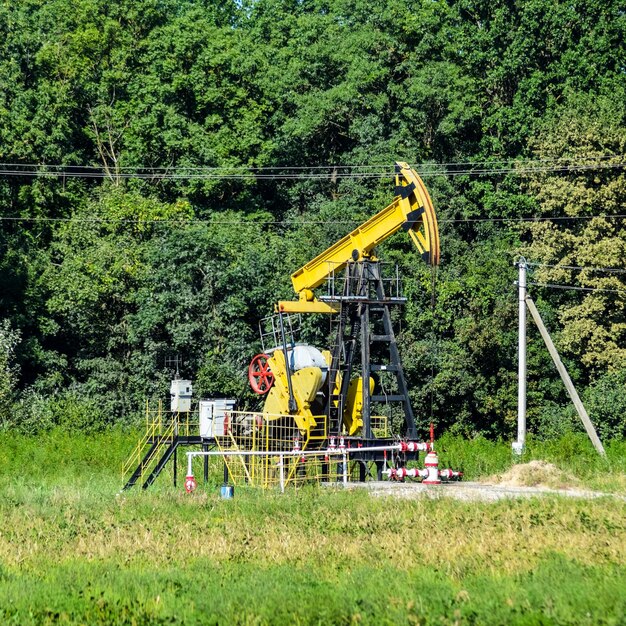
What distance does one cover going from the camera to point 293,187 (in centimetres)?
5069

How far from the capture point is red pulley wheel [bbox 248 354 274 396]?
27406mm

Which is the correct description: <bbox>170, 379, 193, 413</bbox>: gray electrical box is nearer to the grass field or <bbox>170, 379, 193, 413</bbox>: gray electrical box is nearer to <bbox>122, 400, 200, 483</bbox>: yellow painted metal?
<bbox>122, 400, 200, 483</bbox>: yellow painted metal

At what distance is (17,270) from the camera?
4091 cm

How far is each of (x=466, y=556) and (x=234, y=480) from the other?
11.6 m

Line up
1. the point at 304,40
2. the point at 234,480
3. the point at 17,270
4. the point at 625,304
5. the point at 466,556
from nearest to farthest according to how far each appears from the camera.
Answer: the point at 466,556, the point at 234,480, the point at 625,304, the point at 17,270, the point at 304,40

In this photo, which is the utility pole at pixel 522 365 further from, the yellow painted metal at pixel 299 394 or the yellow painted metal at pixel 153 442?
the yellow painted metal at pixel 153 442

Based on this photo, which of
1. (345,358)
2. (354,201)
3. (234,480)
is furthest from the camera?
(354,201)

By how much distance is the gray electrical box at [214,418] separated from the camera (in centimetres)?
2595

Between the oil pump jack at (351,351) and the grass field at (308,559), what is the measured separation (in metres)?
4.72

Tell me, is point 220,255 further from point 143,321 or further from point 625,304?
point 625,304

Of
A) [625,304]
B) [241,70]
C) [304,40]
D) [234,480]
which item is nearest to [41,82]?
[241,70]

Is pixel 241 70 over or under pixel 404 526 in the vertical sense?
over

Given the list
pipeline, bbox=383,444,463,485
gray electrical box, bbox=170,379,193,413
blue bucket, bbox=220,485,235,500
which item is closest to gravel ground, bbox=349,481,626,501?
pipeline, bbox=383,444,463,485

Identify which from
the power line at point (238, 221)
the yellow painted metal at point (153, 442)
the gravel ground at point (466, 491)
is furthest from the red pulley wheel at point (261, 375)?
the power line at point (238, 221)
